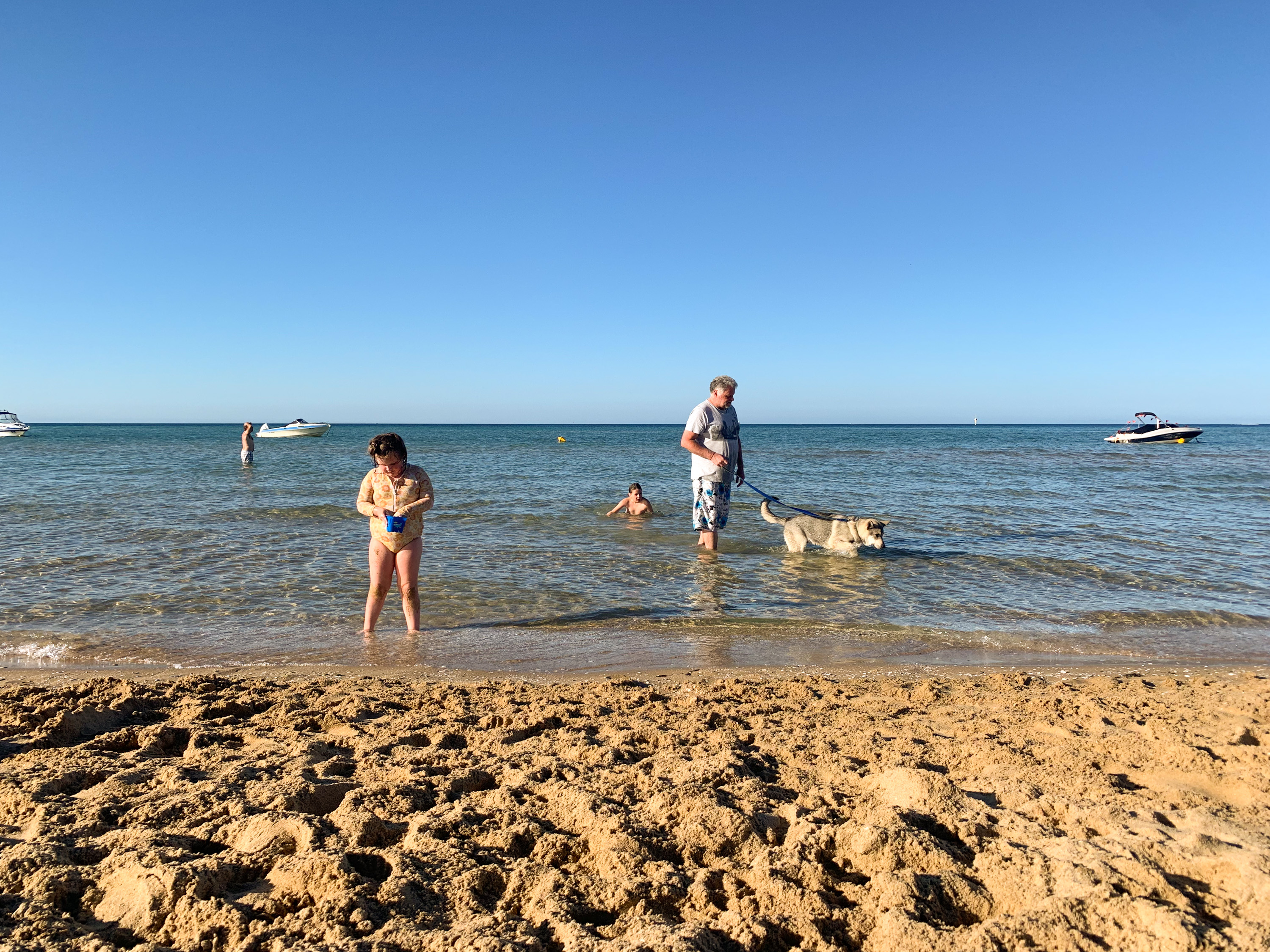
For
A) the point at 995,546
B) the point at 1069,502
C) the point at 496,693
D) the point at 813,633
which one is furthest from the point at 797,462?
the point at 496,693

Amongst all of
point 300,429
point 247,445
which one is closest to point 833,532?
point 247,445

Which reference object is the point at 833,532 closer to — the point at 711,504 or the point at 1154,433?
the point at 711,504

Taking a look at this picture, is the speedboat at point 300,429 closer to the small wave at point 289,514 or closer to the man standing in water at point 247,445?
the man standing in water at point 247,445

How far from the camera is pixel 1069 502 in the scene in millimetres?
16359

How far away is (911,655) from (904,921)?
3.96m

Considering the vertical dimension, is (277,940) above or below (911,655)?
above

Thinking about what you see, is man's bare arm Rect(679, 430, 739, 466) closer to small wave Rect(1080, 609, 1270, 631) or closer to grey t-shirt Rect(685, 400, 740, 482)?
grey t-shirt Rect(685, 400, 740, 482)

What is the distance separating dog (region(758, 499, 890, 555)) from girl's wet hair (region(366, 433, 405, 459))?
20.2 ft

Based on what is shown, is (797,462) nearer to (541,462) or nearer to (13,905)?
(541,462)

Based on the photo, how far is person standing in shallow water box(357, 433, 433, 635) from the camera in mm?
5809

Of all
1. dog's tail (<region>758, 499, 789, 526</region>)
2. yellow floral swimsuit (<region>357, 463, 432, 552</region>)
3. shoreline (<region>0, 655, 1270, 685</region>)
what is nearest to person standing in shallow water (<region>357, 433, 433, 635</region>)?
yellow floral swimsuit (<region>357, 463, 432, 552</region>)

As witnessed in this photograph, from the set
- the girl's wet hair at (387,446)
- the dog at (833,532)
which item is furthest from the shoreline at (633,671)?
the dog at (833,532)

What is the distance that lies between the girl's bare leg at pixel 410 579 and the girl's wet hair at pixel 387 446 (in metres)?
0.81

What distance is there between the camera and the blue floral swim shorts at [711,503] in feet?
28.8
